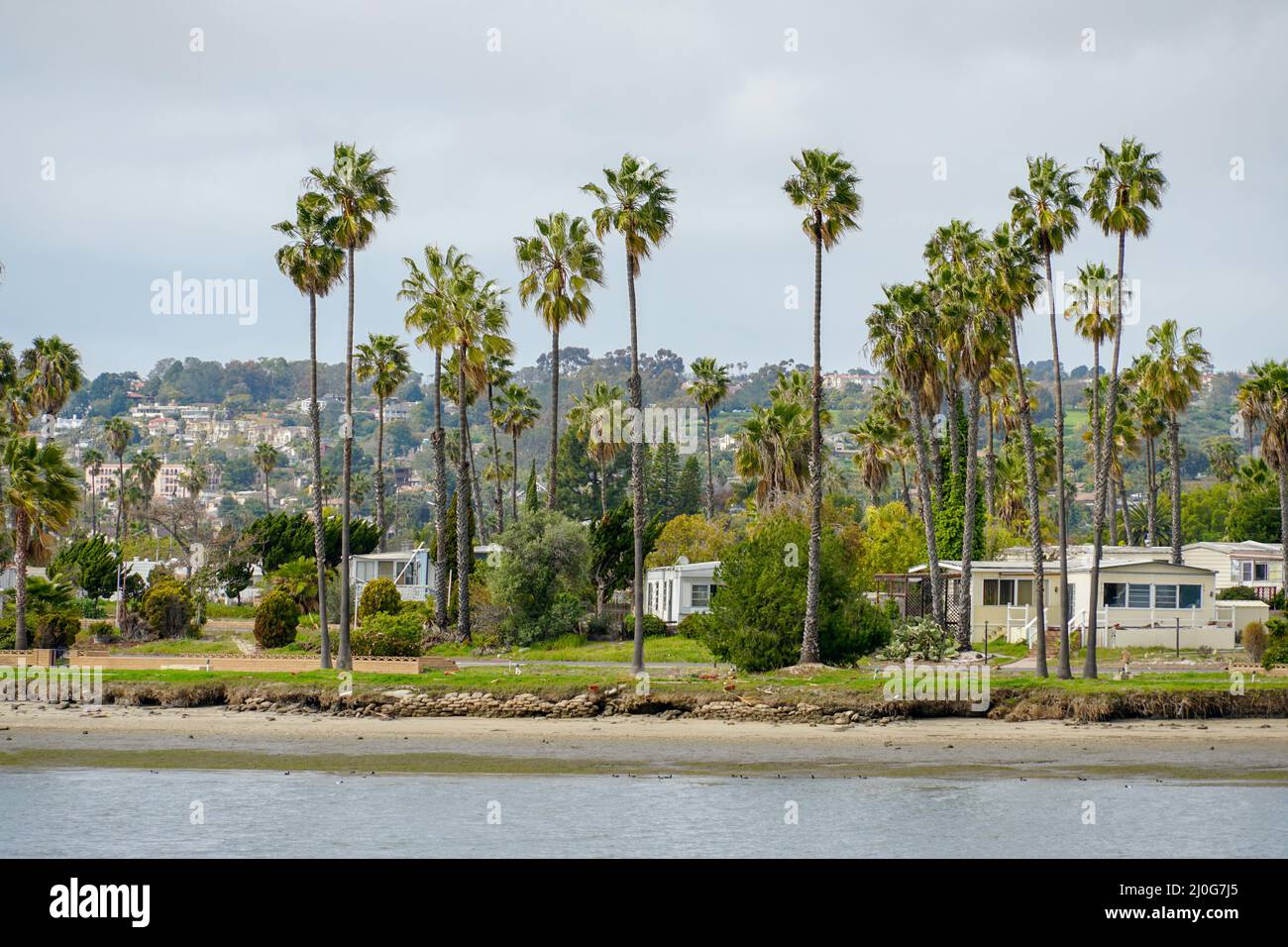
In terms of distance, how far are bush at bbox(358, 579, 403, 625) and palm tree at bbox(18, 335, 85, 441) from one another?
21.3 m

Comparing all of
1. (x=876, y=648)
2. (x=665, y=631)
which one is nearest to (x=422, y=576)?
(x=665, y=631)

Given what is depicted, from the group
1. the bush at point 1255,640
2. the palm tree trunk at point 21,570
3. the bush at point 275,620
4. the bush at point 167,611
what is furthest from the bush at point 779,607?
the bush at point 167,611

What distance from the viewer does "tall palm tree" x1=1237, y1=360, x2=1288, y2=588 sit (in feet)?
216

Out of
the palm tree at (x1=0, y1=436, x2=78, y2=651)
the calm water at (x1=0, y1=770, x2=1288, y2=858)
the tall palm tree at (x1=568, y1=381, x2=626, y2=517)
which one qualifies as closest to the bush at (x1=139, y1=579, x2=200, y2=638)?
the palm tree at (x1=0, y1=436, x2=78, y2=651)

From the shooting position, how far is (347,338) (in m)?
51.7

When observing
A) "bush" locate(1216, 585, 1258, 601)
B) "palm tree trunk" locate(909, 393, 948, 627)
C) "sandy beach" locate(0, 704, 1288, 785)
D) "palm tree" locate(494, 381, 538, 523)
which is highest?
"palm tree" locate(494, 381, 538, 523)

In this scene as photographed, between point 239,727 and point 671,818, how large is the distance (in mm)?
14748

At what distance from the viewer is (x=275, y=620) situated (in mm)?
57000

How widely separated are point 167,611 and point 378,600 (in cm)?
922

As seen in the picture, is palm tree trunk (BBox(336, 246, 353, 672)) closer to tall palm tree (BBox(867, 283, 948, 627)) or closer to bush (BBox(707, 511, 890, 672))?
bush (BBox(707, 511, 890, 672))

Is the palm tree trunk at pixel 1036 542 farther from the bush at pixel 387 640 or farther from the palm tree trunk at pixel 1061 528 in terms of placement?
the bush at pixel 387 640

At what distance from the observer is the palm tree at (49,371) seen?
74.2 meters

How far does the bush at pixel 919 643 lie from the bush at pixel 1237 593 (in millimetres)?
24967
